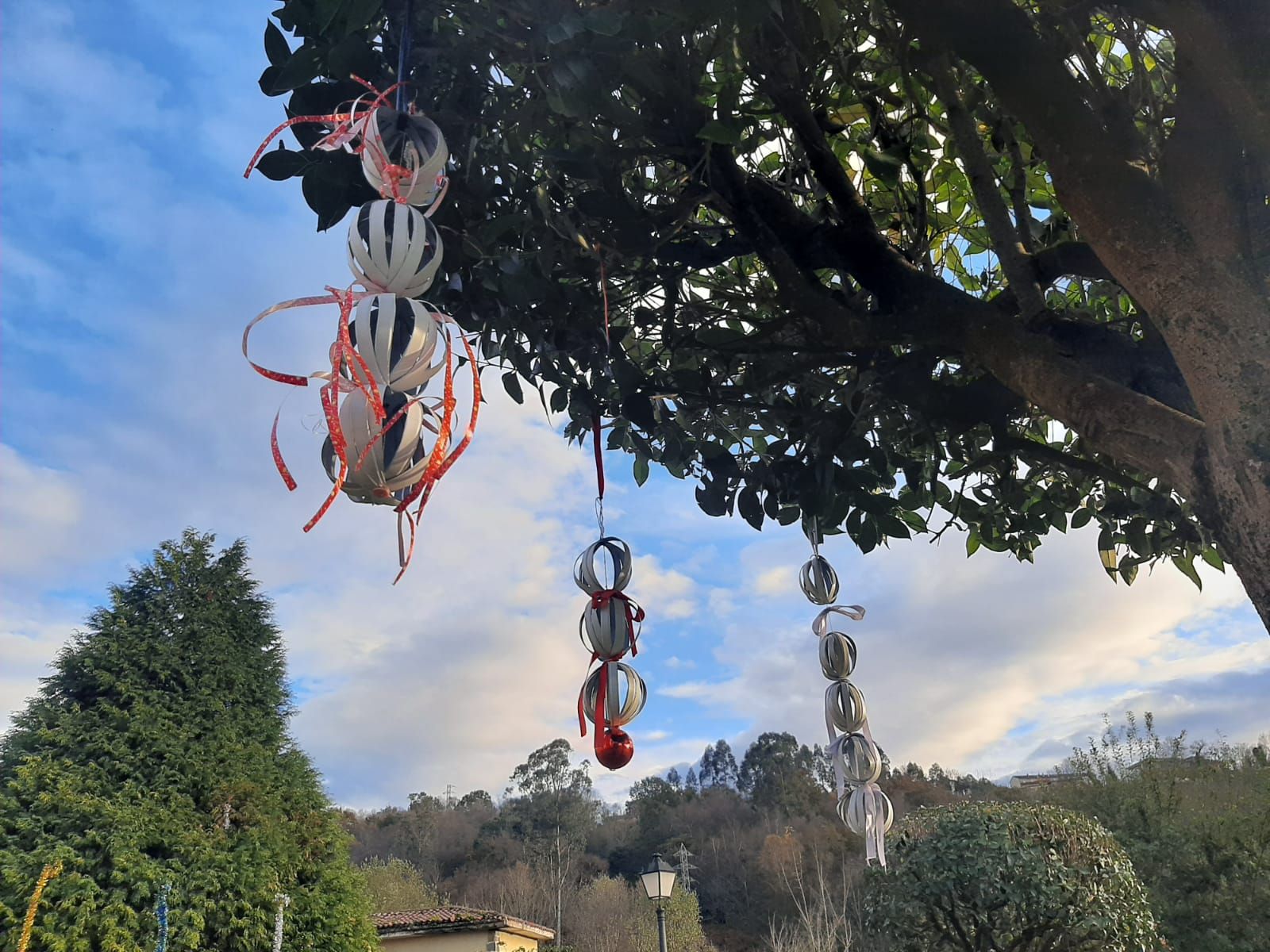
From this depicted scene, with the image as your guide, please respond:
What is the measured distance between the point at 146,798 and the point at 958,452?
6.42 metres

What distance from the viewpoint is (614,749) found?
2.01 metres

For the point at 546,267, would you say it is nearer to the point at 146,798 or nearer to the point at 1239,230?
the point at 1239,230

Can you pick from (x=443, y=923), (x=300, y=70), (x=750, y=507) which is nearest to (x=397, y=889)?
(x=443, y=923)

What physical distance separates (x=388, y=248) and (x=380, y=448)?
0.32 m

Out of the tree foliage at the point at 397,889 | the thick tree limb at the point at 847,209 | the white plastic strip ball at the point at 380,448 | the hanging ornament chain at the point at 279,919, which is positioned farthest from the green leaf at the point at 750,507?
the tree foliage at the point at 397,889

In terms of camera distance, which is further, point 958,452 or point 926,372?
point 958,452

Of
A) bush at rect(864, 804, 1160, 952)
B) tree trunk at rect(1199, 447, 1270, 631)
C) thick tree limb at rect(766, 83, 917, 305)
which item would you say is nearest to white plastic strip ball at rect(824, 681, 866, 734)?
thick tree limb at rect(766, 83, 917, 305)

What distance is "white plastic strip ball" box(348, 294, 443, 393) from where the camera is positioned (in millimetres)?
1270

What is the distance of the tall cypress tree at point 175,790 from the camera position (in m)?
5.88

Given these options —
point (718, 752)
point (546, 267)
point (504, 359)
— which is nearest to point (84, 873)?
point (504, 359)

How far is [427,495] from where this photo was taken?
143 cm

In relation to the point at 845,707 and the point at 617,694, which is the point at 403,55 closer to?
the point at 617,694

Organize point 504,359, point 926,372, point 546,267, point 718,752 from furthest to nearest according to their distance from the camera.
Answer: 1. point 718,752
2. point 504,359
3. point 926,372
4. point 546,267

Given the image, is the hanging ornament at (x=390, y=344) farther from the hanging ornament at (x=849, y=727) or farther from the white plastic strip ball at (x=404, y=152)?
the hanging ornament at (x=849, y=727)
